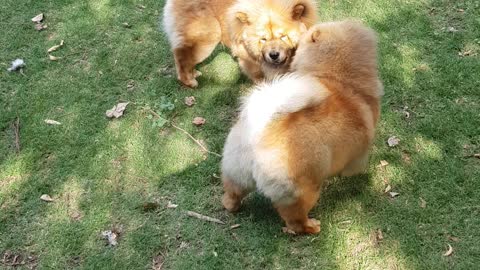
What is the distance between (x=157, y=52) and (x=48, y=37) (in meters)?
1.18

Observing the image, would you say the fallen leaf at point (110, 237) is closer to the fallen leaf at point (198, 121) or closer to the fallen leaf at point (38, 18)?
the fallen leaf at point (198, 121)

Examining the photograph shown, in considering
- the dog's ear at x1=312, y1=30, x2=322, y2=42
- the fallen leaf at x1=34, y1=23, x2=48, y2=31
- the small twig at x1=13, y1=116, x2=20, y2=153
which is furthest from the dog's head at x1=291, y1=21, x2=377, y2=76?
the fallen leaf at x1=34, y1=23, x2=48, y2=31

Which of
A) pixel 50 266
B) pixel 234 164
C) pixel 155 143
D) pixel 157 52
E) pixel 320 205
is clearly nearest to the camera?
pixel 234 164

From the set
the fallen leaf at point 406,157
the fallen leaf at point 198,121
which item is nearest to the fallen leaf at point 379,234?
the fallen leaf at point 406,157

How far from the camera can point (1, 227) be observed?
3299mm

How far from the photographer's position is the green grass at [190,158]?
307cm

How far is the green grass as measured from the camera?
10.1 feet

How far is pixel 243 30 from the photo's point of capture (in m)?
3.71

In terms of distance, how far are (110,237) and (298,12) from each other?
7.01ft

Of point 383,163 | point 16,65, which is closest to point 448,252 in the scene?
point 383,163

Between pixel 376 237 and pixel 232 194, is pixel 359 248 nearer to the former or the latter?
pixel 376 237

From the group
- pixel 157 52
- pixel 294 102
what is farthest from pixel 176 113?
pixel 294 102

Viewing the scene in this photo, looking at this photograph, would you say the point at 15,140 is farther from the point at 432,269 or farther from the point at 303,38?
the point at 432,269

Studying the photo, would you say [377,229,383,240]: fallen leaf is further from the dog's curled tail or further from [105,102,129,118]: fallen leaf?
[105,102,129,118]: fallen leaf
